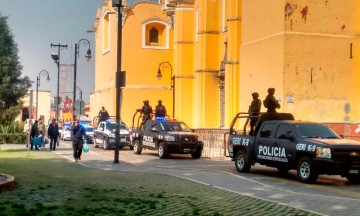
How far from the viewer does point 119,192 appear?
13469mm

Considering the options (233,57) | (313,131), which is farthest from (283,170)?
(233,57)

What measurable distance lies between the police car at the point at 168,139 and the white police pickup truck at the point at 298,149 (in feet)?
22.4

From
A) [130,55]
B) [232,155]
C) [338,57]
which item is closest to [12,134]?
[130,55]

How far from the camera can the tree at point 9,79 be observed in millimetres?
51375

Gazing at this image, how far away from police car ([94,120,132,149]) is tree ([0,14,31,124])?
16.0 meters

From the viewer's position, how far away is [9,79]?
5194cm

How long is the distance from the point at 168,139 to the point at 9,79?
27.7m

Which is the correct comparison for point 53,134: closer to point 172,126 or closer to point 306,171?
point 172,126

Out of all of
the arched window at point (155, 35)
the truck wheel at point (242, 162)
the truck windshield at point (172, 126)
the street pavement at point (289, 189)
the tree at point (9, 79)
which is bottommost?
the street pavement at point (289, 189)

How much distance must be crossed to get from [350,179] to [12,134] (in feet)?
94.6

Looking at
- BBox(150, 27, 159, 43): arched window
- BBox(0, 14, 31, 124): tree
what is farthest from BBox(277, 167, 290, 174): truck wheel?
BBox(150, 27, 159, 43): arched window

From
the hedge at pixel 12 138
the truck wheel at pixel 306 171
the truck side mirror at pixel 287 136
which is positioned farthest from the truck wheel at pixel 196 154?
the hedge at pixel 12 138

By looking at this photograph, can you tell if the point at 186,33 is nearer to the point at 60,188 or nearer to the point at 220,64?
the point at 220,64

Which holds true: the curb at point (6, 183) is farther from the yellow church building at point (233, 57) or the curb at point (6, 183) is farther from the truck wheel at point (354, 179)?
the yellow church building at point (233, 57)
